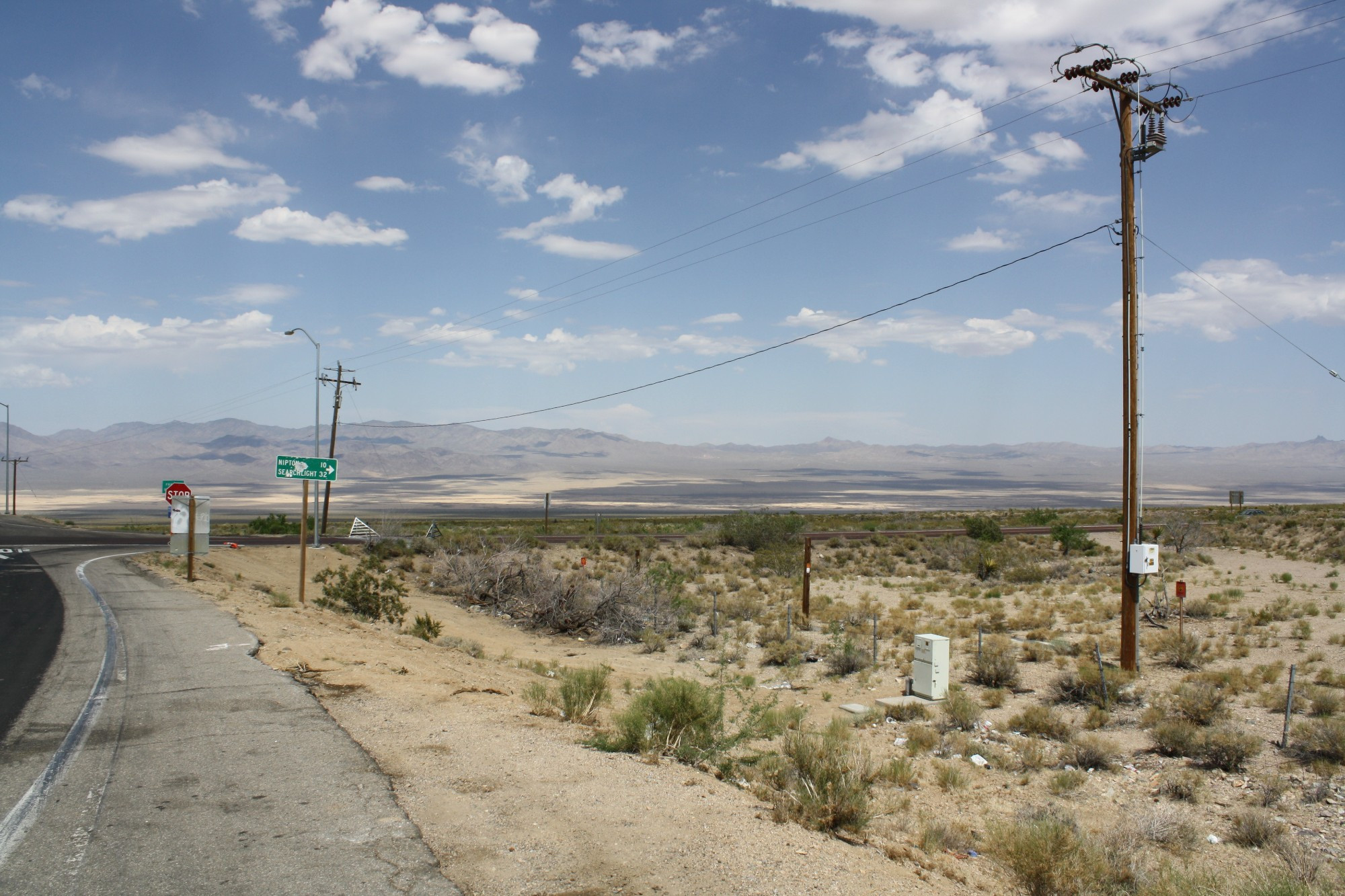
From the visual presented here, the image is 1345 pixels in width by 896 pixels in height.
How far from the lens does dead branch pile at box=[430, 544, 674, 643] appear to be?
24.0m

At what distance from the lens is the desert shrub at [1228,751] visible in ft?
34.9

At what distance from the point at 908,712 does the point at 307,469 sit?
608 inches

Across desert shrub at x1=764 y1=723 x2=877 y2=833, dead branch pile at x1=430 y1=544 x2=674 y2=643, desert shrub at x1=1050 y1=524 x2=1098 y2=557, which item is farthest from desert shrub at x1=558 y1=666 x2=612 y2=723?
desert shrub at x1=1050 y1=524 x2=1098 y2=557

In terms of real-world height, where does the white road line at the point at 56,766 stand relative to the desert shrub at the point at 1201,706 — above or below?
above

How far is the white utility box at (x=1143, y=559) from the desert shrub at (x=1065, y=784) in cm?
556

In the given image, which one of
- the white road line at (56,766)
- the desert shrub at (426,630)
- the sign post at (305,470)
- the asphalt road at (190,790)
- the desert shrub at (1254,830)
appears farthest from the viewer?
the sign post at (305,470)

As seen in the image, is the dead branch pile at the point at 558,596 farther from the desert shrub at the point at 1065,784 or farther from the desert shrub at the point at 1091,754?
the desert shrub at the point at 1065,784

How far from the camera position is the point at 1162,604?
74.4ft

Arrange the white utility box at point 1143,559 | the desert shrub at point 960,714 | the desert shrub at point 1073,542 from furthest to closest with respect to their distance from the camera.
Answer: the desert shrub at point 1073,542, the white utility box at point 1143,559, the desert shrub at point 960,714

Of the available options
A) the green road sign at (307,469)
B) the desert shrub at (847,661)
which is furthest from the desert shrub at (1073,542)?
the green road sign at (307,469)

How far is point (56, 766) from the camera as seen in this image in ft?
25.0

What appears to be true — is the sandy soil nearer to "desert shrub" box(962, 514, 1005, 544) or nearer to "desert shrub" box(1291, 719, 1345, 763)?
"desert shrub" box(1291, 719, 1345, 763)

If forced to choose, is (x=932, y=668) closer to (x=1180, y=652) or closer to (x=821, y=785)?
(x=1180, y=652)

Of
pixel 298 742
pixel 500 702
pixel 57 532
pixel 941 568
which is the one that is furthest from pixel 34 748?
pixel 57 532
